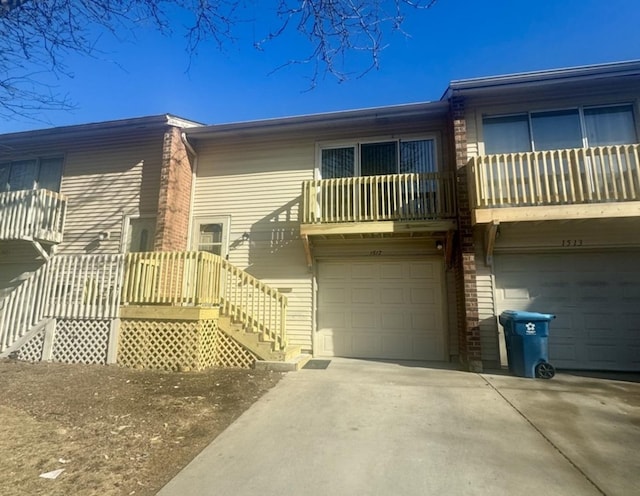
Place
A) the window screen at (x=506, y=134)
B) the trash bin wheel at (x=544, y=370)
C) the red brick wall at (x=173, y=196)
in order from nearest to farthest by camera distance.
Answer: the trash bin wheel at (x=544, y=370), the window screen at (x=506, y=134), the red brick wall at (x=173, y=196)

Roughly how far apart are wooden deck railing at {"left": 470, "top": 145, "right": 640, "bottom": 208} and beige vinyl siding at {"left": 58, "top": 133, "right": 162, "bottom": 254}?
822cm

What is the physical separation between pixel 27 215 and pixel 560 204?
488 inches

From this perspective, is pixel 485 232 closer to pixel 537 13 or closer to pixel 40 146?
pixel 537 13

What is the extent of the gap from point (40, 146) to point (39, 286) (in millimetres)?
5459

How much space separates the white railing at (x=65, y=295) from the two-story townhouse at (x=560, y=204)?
7548 mm

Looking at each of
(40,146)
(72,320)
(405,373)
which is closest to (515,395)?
(405,373)

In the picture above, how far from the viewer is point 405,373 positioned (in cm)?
650

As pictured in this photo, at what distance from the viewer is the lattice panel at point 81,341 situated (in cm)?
680

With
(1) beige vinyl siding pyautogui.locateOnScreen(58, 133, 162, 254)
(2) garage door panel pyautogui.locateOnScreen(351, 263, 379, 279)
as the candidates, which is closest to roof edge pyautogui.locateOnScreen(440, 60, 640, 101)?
(2) garage door panel pyautogui.locateOnScreen(351, 263, 379, 279)

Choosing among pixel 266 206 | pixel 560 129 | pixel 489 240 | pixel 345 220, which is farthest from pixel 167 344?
pixel 560 129

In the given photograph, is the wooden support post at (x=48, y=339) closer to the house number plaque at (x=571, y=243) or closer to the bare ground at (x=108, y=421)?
the bare ground at (x=108, y=421)

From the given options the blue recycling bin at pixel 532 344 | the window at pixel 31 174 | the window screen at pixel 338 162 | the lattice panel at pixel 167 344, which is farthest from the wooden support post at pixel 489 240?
the window at pixel 31 174

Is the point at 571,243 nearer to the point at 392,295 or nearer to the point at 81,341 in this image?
the point at 392,295

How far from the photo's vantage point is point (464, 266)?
6.99 metres
